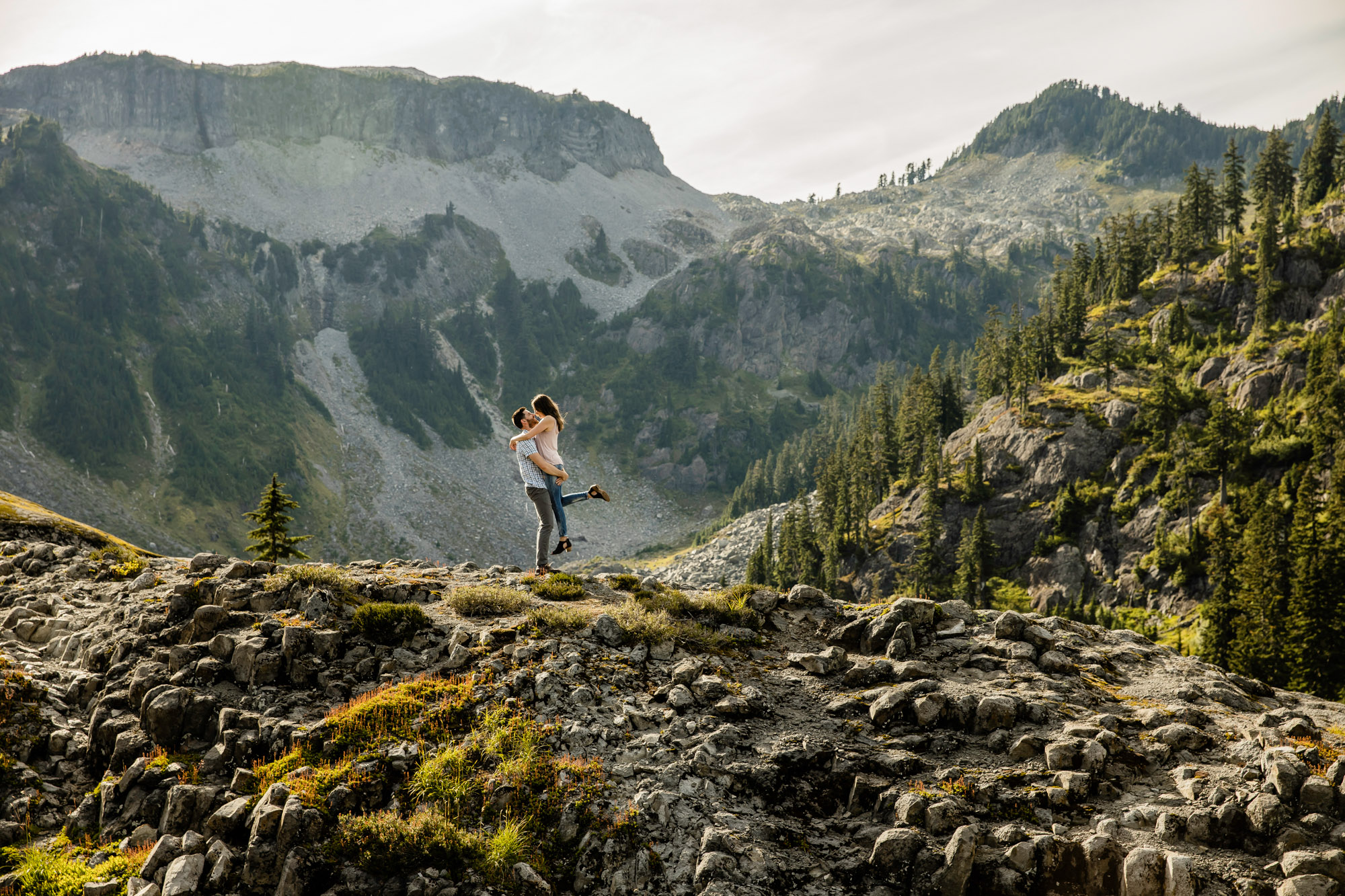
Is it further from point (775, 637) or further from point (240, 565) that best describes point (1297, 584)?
point (240, 565)

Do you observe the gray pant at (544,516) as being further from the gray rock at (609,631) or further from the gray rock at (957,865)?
the gray rock at (957,865)

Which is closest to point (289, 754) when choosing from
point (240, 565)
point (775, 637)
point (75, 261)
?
point (240, 565)

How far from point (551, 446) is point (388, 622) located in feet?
19.7

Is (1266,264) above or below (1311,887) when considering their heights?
above

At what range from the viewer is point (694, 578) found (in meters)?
158

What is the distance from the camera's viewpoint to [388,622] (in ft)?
55.8

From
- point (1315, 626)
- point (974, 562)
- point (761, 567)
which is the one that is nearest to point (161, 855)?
point (1315, 626)

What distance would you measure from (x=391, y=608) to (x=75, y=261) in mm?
247314

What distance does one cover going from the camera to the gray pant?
19.2m

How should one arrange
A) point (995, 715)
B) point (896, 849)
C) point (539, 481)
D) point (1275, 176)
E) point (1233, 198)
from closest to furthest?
point (896, 849), point (995, 715), point (539, 481), point (1275, 176), point (1233, 198)

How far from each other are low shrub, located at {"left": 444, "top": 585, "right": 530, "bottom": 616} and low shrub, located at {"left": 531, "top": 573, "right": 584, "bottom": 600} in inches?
39.7

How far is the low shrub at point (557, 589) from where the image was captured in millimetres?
19812

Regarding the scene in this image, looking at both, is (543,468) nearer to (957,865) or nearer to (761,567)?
(957,865)

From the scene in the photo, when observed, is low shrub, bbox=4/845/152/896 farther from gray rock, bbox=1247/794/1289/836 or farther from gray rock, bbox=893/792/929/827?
gray rock, bbox=1247/794/1289/836
